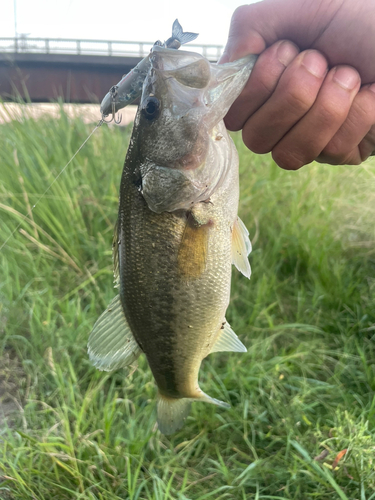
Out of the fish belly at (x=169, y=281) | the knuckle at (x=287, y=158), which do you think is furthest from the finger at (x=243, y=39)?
the fish belly at (x=169, y=281)

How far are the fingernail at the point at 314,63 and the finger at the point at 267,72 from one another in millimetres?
53

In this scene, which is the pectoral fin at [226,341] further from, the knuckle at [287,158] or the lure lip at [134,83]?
the lure lip at [134,83]

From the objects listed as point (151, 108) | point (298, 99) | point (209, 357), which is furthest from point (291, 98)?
point (209, 357)

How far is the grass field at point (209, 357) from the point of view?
1779mm

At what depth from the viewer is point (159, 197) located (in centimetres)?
119

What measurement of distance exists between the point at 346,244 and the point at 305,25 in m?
2.42

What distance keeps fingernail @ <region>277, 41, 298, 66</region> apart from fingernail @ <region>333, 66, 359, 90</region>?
0.16 m

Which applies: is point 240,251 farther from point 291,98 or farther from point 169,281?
point 291,98

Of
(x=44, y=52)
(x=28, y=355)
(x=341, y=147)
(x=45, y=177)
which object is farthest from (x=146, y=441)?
(x=44, y=52)

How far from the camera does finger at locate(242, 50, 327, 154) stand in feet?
3.93

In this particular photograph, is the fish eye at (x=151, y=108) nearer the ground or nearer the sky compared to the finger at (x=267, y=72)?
nearer the ground

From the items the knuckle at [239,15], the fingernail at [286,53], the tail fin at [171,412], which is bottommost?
the tail fin at [171,412]

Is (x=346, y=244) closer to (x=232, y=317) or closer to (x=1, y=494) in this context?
(x=232, y=317)

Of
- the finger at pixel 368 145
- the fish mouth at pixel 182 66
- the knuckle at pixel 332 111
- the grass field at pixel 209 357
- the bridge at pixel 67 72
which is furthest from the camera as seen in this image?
the bridge at pixel 67 72
